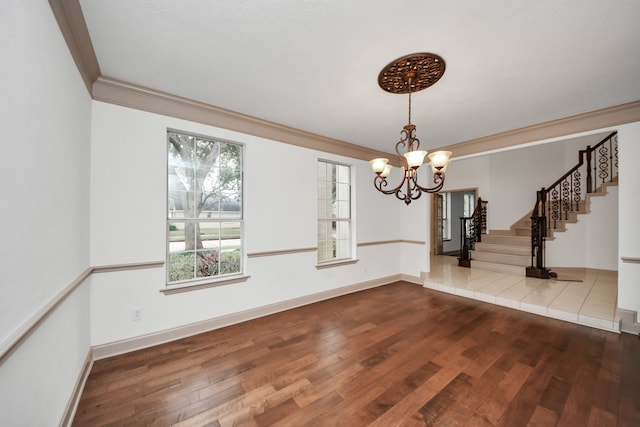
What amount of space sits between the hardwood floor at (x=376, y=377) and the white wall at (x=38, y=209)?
20.5 inches

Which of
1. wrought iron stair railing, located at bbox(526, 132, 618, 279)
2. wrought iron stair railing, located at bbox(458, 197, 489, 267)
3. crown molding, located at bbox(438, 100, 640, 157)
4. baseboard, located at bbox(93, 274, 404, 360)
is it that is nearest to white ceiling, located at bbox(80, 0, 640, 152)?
crown molding, located at bbox(438, 100, 640, 157)

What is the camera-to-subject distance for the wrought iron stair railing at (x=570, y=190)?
5.11 meters

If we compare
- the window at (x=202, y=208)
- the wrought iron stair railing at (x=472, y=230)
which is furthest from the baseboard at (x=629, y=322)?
the window at (x=202, y=208)

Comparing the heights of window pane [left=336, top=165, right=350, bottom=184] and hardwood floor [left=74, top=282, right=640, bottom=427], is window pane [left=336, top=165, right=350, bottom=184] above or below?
above

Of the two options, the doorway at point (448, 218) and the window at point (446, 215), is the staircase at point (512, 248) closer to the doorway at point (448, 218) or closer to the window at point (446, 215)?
the doorway at point (448, 218)

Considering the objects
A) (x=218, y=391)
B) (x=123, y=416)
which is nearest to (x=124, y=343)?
(x=123, y=416)

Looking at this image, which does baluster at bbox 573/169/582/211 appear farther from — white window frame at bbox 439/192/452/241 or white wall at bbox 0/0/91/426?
white wall at bbox 0/0/91/426

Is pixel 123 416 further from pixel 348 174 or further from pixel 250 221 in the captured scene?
pixel 348 174

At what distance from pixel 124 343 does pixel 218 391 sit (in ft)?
3.95

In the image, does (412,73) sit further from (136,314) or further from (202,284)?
(136,314)

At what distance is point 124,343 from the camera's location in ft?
7.79

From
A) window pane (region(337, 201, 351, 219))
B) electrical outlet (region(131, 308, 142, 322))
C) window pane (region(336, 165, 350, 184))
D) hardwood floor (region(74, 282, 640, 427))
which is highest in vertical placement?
window pane (region(336, 165, 350, 184))

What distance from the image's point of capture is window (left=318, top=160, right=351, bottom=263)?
13.6ft

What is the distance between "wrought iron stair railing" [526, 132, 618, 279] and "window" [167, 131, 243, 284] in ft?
18.8
